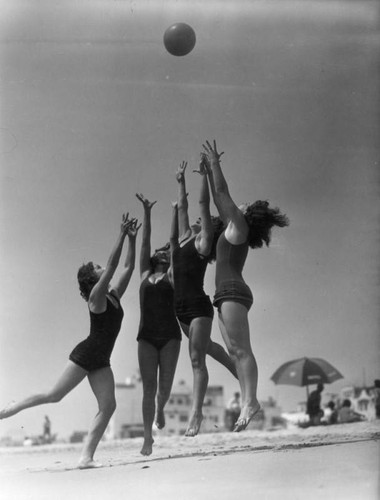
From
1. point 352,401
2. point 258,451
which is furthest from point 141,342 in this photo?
point 352,401

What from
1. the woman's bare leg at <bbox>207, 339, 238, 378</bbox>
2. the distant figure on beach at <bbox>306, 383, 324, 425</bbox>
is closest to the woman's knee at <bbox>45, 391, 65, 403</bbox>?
the woman's bare leg at <bbox>207, 339, 238, 378</bbox>

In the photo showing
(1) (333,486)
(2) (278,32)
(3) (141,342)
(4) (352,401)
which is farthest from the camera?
(4) (352,401)

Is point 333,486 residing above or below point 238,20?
below

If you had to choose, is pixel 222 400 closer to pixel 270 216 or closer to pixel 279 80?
pixel 270 216

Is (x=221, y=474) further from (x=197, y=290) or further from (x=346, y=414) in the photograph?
(x=346, y=414)

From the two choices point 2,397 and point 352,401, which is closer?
point 2,397

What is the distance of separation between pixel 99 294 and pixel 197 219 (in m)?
1.06

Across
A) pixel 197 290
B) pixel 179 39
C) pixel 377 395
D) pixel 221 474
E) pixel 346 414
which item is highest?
pixel 179 39

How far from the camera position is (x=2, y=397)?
5.45 metres

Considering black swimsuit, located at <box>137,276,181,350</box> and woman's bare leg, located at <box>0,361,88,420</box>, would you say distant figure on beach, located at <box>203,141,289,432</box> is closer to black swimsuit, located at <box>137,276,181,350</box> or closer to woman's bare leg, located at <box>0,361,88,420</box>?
black swimsuit, located at <box>137,276,181,350</box>

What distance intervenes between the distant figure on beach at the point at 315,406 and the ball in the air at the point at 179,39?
323 cm

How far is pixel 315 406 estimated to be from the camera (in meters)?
6.82

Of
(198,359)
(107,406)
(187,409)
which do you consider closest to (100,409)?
(107,406)

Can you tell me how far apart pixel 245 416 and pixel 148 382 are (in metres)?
0.93
